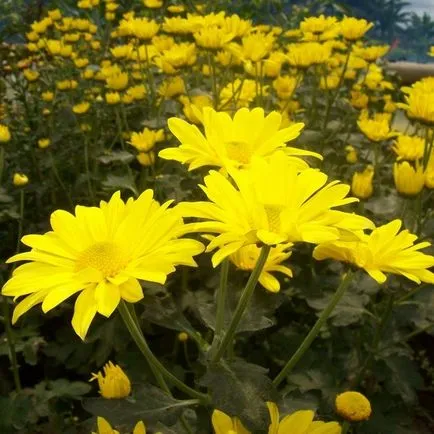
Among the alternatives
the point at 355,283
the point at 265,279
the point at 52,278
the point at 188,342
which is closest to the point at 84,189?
the point at 188,342

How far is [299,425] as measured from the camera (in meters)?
1.07

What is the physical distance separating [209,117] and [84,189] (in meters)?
1.66

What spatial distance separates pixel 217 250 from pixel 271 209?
48cm

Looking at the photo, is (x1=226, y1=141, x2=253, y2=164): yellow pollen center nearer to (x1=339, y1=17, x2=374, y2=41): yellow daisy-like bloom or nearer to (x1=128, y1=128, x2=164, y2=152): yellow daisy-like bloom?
(x1=128, y1=128, x2=164, y2=152): yellow daisy-like bloom

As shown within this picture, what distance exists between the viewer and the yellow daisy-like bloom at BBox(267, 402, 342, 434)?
1067 millimetres

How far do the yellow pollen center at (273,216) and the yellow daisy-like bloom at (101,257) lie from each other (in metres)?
0.10

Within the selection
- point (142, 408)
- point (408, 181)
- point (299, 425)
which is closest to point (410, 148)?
point (408, 181)

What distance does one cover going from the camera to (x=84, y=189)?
272 centimetres

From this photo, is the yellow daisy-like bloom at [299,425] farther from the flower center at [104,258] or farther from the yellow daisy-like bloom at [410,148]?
the yellow daisy-like bloom at [410,148]

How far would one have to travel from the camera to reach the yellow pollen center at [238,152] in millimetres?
1138

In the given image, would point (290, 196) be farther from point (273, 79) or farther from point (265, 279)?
point (273, 79)

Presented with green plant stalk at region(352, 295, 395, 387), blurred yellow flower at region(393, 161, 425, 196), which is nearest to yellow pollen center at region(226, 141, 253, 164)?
blurred yellow flower at region(393, 161, 425, 196)

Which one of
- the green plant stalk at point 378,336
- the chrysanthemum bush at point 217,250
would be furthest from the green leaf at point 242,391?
the green plant stalk at point 378,336

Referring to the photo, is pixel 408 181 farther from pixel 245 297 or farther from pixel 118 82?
pixel 118 82
